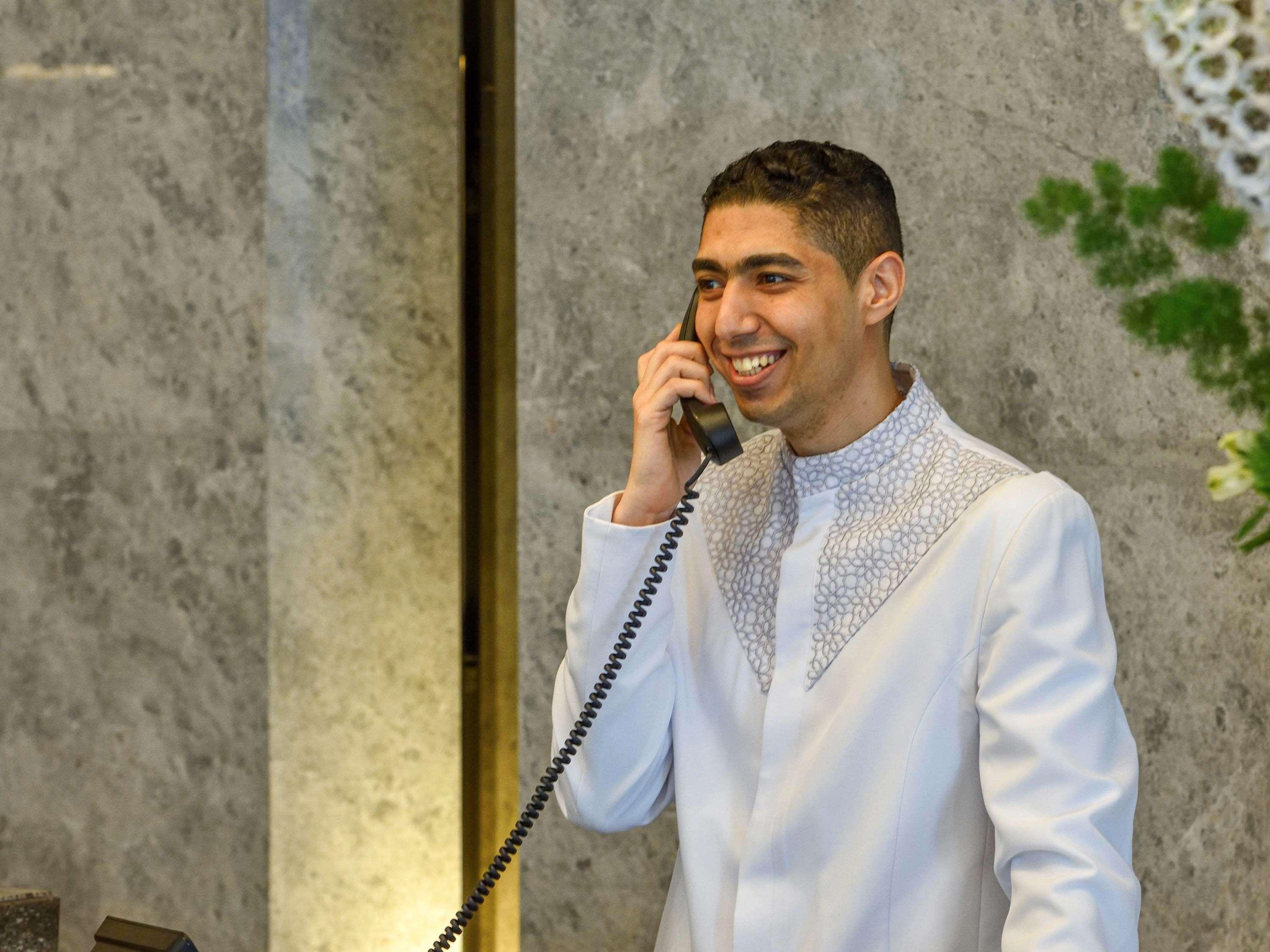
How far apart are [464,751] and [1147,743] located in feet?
4.50

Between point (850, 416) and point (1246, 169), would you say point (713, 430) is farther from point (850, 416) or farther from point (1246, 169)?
point (1246, 169)

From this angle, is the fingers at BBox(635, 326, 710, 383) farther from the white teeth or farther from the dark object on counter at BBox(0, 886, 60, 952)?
the dark object on counter at BBox(0, 886, 60, 952)

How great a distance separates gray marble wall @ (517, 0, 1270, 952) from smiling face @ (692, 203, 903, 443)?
60cm

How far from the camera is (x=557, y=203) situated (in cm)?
227

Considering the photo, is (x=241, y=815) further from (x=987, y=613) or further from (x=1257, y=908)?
(x=1257, y=908)

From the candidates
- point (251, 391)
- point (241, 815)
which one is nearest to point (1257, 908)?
point (241, 815)

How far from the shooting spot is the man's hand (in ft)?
5.42

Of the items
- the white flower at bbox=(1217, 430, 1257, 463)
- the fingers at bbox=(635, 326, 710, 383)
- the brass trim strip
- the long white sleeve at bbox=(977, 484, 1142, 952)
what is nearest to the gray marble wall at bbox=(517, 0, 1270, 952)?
the brass trim strip

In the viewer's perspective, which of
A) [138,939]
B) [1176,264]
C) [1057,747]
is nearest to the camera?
[1176,264]

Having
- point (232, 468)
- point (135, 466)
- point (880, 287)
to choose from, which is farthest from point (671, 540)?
point (135, 466)

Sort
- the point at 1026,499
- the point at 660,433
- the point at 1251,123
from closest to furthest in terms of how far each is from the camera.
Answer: the point at 1251,123, the point at 1026,499, the point at 660,433

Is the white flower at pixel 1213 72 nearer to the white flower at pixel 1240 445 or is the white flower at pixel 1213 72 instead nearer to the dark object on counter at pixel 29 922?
the white flower at pixel 1240 445

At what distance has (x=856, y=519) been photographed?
160cm

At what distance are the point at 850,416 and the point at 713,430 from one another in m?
0.18
